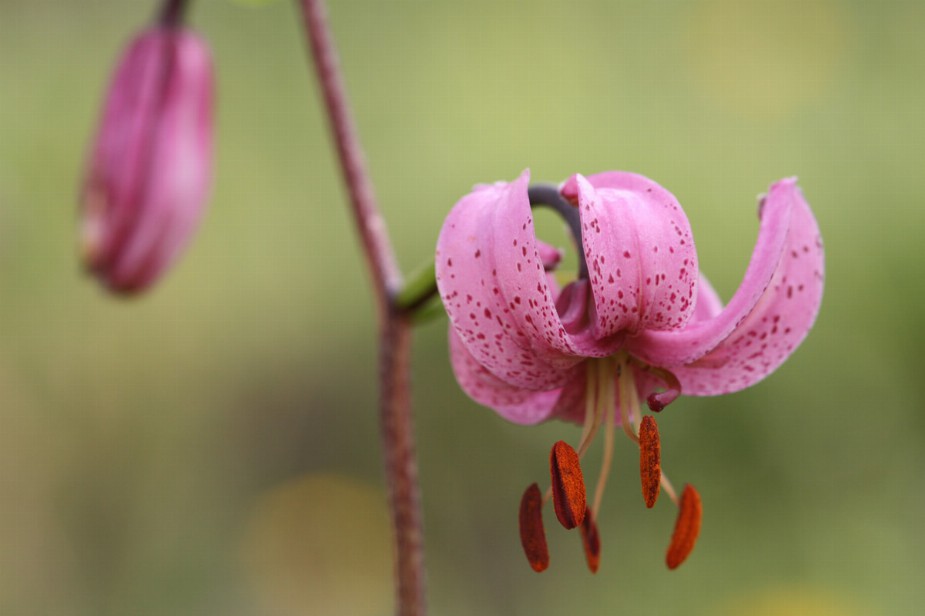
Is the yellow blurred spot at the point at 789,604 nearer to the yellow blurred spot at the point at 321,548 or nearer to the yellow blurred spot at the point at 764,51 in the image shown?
the yellow blurred spot at the point at 321,548

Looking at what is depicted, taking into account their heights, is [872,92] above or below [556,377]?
above

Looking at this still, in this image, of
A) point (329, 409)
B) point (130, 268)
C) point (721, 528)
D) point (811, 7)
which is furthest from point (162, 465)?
point (811, 7)

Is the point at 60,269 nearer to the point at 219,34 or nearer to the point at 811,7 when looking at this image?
the point at 219,34

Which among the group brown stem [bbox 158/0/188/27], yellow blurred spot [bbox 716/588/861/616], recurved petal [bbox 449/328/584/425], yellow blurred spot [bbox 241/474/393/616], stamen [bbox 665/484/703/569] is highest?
brown stem [bbox 158/0/188/27]

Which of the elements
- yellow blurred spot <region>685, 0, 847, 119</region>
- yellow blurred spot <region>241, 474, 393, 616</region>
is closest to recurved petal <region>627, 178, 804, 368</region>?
yellow blurred spot <region>241, 474, 393, 616</region>

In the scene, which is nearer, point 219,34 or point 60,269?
point 60,269

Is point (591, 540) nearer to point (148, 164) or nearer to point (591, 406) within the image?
point (591, 406)

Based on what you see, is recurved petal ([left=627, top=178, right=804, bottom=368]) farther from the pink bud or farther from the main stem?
the pink bud
